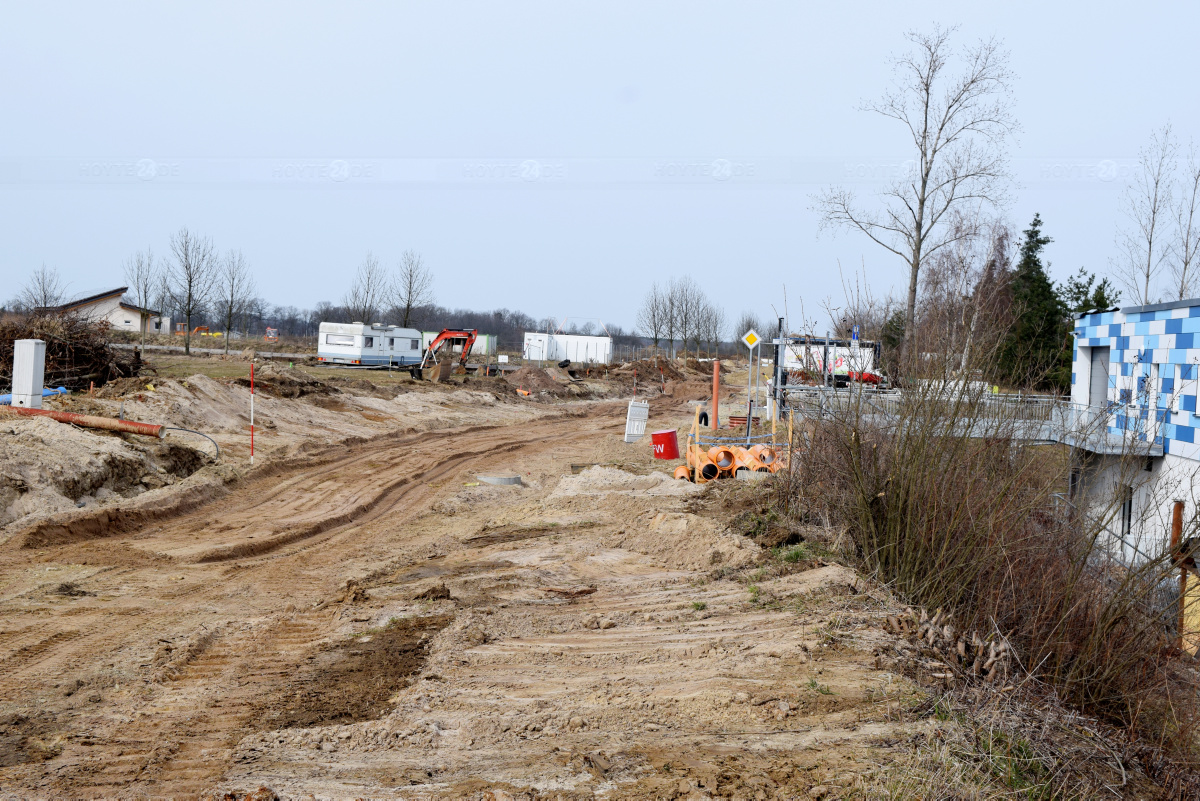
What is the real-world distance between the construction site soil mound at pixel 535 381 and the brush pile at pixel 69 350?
871 inches

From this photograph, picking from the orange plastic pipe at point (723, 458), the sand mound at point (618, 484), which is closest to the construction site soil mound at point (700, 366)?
the sand mound at point (618, 484)

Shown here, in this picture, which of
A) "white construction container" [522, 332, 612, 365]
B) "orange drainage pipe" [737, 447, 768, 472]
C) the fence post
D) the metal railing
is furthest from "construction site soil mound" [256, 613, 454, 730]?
"white construction container" [522, 332, 612, 365]

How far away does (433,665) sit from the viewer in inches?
256

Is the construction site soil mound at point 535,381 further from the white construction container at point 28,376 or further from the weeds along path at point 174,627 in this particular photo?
the white construction container at point 28,376

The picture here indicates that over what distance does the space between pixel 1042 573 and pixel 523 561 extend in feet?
20.5

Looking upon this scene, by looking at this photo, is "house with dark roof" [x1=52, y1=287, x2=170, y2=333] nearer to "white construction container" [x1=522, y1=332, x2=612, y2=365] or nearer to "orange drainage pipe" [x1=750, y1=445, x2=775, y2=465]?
"white construction container" [x1=522, y1=332, x2=612, y2=365]

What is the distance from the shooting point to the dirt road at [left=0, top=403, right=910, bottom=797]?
458 cm

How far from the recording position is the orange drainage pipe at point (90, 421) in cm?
1554

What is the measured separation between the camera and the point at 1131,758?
17.0 ft

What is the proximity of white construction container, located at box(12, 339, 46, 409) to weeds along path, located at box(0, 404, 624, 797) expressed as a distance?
4.52m

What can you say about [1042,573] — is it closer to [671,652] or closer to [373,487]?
[671,652]

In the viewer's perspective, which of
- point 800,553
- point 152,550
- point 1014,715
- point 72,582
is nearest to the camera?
point 1014,715

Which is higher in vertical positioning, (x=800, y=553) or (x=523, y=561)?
(x=800, y=553)

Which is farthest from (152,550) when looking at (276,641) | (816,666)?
(816,666)
